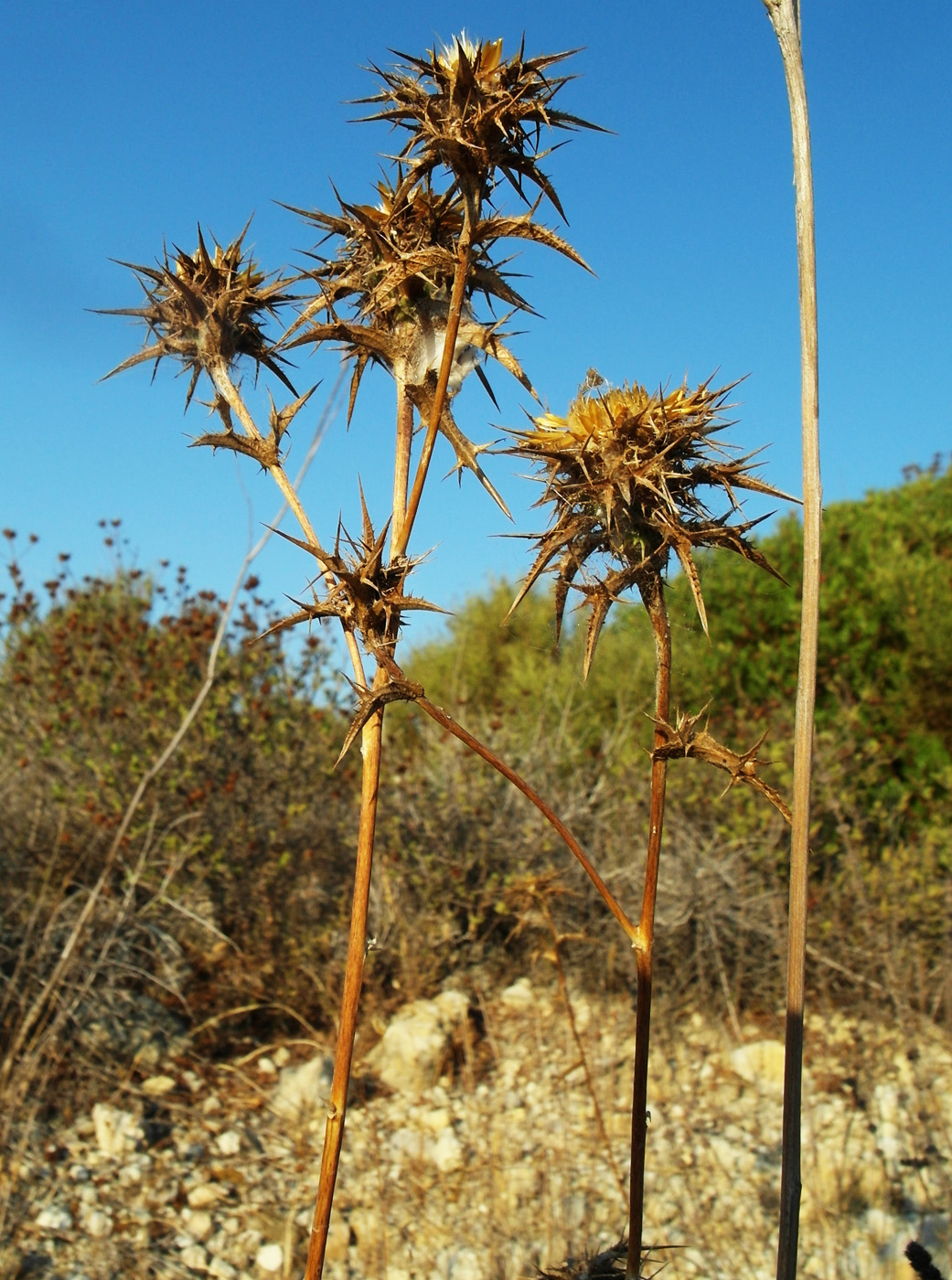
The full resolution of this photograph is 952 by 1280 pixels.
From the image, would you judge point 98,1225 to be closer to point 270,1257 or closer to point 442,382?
point 270,1257

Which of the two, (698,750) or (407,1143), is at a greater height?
(698,750)

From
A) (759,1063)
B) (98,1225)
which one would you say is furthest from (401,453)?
(759,1063)

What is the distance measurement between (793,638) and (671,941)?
8.12 feet

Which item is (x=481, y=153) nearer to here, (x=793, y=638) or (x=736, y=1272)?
(x=736, y=1272)

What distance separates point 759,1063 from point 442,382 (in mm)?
4466

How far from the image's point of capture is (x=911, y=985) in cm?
494

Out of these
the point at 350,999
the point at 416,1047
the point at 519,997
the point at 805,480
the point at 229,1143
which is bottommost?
the point at 229,1143

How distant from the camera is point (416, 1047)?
184 inches

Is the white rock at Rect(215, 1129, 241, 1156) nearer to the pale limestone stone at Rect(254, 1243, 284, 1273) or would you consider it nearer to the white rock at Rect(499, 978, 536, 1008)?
the pale limestone stone at Rect(254, 1243, 284, 1273)

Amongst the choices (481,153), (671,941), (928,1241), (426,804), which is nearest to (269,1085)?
(426,804)

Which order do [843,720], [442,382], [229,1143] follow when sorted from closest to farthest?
[442,382] < [229,1143] < [843,720]

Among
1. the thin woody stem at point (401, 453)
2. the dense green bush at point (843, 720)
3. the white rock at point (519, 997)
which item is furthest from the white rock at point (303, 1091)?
the thin woody stem at point (401, 453)

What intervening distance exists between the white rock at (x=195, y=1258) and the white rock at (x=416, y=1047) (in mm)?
1328

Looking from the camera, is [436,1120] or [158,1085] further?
[158,1085]
